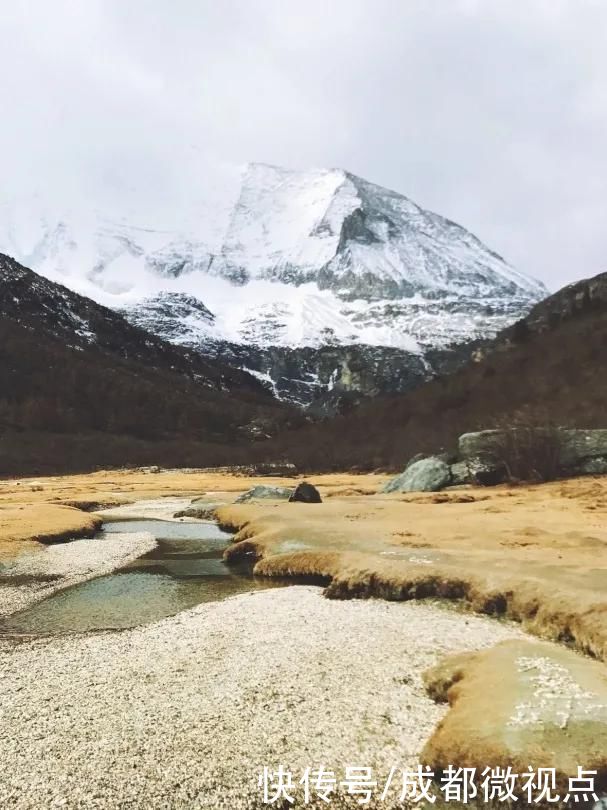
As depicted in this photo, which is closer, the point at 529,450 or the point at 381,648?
the point at 381,648

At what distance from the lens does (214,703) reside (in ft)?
38.7

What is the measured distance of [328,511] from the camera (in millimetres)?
38844

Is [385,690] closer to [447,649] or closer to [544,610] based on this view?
[447,649]

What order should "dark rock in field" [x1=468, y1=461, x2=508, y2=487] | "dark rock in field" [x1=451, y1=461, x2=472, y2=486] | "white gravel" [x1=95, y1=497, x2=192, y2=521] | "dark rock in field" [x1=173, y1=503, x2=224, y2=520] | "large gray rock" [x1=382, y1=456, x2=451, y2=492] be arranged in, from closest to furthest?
"dark rock in field" [x1=173, y1=503, x2=224, y2=520] < "dark rock in field" [x1=468, y1=461, x2=508, y2=487] < "white gravel" [x1=95, y1=497, x2=192, y2=521] < "dark rock in field" [x1=451, y1=461, x2=472, y2=486] < "large gray rock" [x1=382, y1=456, x2=451, y2=492]

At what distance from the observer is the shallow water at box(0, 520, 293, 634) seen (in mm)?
Result: 18703

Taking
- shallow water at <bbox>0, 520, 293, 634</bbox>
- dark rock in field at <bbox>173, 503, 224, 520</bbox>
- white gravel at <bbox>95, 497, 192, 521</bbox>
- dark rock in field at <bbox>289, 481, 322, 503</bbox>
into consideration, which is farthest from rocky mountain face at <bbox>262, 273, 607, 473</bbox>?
shallow water at <bbox>0, 520, 293, 634</bbox>

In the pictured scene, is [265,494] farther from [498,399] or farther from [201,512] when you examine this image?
[498,399]

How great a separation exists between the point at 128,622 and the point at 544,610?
12.0 m

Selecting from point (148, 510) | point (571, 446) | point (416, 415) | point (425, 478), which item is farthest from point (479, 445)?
point (416, 415)

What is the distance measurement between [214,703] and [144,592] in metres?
11.9

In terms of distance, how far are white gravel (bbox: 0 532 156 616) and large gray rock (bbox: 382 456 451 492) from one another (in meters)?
24.9

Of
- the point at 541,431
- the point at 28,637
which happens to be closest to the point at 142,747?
the point at 28,637

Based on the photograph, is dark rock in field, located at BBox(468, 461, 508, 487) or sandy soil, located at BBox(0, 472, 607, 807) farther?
dark rock in field, located at BBox(468, 461, 508, 487)

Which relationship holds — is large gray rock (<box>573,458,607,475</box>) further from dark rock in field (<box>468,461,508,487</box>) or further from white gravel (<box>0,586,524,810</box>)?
white gravel (<box>0,586,524,810</box>)
